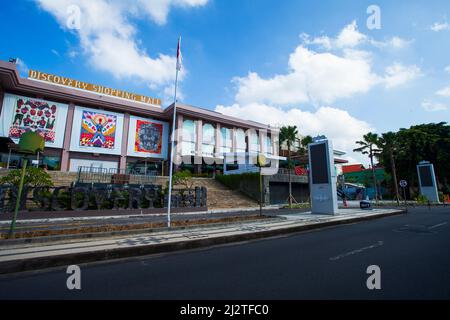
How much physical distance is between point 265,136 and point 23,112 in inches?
1373

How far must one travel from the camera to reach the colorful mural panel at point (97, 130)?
28016 millimetres

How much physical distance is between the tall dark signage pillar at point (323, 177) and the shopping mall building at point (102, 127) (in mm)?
20041

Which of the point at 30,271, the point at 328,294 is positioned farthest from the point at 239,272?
the point at 30,271

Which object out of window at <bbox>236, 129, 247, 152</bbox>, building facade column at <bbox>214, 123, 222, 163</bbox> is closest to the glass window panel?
building facade column at <bbox>214, 123, 222, 163</bbox>

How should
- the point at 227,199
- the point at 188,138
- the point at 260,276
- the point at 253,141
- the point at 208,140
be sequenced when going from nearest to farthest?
the point at 260,276 → the point at 227,199 → the point at 188,138 → the point at 208,140 → the point at 253,141

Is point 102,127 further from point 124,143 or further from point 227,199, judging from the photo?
point 227,199

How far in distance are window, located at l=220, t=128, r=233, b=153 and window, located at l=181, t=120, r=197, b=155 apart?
5.17 meters

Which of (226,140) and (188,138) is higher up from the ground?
(226,140)

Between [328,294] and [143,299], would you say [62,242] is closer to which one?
[143,299]

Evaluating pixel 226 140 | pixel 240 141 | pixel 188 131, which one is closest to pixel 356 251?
pixel 188 131

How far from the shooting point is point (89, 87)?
3005cm

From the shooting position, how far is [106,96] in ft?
98.9

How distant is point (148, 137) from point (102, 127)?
19.6 feet

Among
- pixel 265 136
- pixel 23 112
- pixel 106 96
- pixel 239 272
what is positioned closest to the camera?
pixel 239 272
